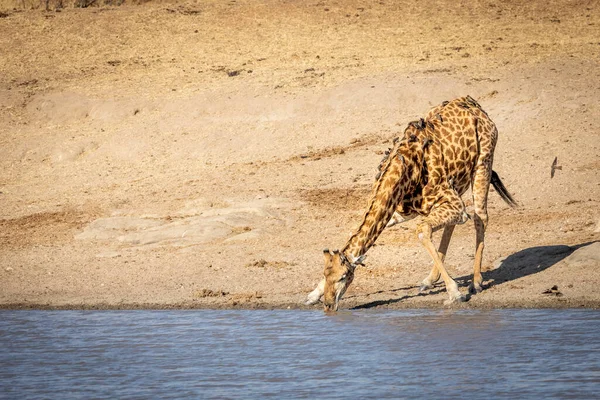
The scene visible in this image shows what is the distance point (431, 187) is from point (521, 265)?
1.89 m

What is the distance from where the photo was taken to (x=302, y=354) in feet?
30.6

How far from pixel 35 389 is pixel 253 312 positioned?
12.0 feet

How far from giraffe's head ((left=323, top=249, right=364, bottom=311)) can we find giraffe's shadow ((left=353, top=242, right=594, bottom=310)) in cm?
113

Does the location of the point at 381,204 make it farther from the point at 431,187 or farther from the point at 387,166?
the point at 431,187

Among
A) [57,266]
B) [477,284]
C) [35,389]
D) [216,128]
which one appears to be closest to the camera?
[35,389]

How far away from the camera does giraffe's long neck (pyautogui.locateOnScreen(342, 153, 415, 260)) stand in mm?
11258

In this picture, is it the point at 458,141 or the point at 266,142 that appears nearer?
the point at 458,141

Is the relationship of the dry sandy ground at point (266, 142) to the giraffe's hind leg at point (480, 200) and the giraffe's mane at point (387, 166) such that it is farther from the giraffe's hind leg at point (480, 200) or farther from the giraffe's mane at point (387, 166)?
the giraffe's mane at point (387, 166)

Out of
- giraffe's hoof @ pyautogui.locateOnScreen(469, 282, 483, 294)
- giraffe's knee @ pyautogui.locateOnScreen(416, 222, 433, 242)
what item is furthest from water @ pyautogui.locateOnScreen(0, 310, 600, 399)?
giraffe's knee @ pyautogui.locateOnScreen(416, 222, 433, 242)

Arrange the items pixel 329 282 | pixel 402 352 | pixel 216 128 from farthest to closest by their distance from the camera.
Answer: pixel 216 128 < pixel 329 282 < pixel 402 352

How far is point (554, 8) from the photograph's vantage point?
86.5 feet

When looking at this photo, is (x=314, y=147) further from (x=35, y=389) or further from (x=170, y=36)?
(x=35, y=389)

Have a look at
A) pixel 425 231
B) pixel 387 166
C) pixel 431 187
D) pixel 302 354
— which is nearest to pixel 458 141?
pixel 431 187

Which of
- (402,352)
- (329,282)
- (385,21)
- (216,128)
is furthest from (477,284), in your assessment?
(385,21)
